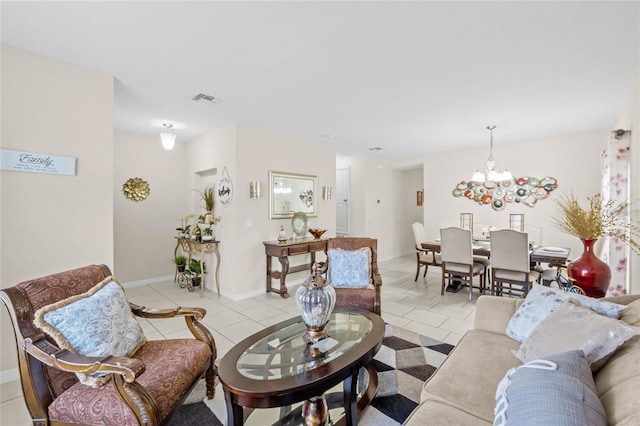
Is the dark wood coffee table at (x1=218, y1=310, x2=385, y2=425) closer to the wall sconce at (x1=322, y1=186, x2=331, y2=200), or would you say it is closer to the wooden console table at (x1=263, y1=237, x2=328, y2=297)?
the wooden console table at (x1=263, y1=237, x2=328, y2=297)

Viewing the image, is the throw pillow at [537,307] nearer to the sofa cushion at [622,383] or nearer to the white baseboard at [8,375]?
the sofa cushion at [622,383]

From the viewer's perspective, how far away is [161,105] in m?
3.38

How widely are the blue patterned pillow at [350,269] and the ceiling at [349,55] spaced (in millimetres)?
1786

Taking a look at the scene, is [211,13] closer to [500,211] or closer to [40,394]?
[40,394]

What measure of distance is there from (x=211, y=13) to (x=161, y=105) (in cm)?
195

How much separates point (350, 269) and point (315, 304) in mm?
1442

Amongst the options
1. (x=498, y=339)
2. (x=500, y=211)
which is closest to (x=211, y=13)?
(x=498, y=339)

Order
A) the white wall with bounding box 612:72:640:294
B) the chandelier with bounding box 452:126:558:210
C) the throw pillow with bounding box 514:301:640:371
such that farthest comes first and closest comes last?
the chandelier with bounding box 452:126:558:210, the white wall with bounding box 612:72:640:294, the throw pillow with bounding box 514:301:640:371

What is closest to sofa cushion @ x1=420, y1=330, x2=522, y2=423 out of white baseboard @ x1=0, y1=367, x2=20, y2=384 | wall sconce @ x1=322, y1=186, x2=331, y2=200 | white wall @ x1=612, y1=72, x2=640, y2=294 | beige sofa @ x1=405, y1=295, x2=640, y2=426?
beige sofa @ x1=405, y1=295, x2=640, y2=426

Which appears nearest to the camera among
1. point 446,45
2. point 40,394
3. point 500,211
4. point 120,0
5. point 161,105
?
point 40,394

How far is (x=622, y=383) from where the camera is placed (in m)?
1.01

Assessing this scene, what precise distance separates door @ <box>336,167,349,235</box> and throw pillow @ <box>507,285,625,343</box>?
515cm

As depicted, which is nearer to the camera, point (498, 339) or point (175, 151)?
point (498, 339)

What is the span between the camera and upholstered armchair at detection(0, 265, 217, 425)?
51.3 inches
